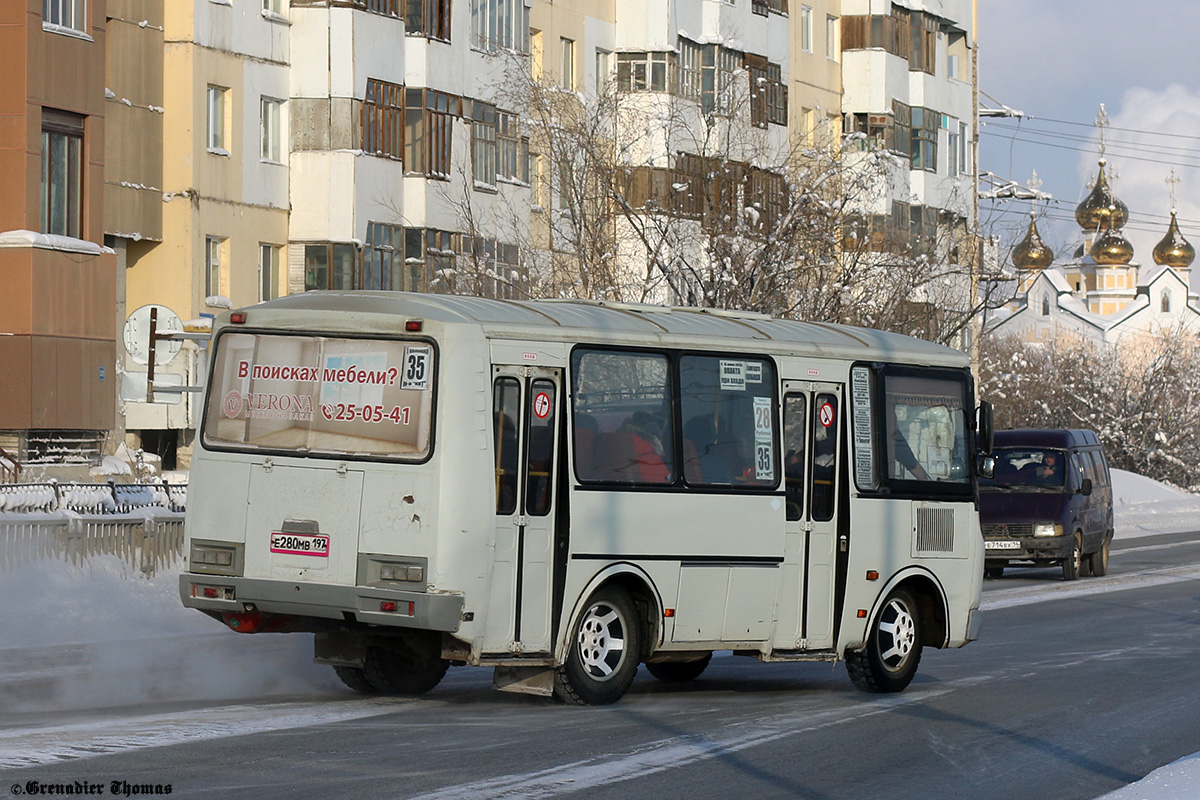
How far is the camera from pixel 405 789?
9289 millimetres

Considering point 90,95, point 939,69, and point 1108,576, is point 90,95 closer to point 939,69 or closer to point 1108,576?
point 1108,576

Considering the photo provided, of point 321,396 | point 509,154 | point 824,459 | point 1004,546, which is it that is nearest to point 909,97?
point 509,154

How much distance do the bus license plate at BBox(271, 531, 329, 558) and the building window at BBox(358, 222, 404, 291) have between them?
84.2 feet

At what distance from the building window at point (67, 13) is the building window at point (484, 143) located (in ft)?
35.7

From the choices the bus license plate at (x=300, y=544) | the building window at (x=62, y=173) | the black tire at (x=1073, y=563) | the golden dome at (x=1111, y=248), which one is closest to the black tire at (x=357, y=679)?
the bus license plate at (x=300, y=544)

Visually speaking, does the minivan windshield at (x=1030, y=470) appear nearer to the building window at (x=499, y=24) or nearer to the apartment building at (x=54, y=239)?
the apartment building at (x=54, y=239)

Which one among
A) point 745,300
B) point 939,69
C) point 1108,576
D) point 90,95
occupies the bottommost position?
point 1108,576

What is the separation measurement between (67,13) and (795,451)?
64.6ft

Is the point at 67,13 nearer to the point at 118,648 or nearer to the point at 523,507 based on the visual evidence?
the point at 118,648

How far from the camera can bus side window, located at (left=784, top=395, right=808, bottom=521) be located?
1403 cm

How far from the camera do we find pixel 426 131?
128 ft

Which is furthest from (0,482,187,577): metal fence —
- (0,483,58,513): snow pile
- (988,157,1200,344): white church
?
(988,157,1200,344): white church

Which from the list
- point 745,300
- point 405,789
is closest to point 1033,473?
point 745,300

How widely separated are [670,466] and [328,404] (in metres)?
2.39
